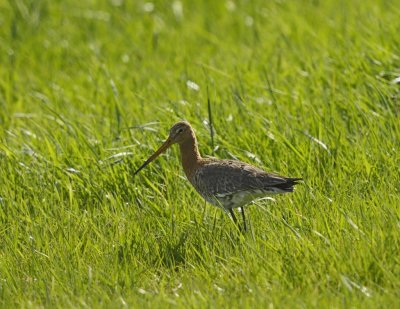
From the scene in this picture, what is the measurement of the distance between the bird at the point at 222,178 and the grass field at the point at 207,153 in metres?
0.14

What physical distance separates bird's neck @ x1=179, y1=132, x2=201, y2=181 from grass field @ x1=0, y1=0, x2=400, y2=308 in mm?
185

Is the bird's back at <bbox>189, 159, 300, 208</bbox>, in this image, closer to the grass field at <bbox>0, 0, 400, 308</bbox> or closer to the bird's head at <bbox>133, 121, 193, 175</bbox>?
the grass field at <bbox>0, 0, 400, 308</bbox>

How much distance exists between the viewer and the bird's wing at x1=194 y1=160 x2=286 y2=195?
21.5 ft

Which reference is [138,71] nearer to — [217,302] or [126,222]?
[126,222]

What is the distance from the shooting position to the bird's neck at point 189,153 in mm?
7332

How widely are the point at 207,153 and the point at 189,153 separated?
0.55 m

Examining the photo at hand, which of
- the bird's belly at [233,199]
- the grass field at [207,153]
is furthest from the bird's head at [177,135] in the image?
the bird's belly at [233,199]

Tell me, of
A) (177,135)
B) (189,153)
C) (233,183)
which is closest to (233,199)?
(233,183)

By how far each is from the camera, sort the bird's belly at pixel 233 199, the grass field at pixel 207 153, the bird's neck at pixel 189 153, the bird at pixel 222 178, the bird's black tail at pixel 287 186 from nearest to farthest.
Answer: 1. the grass field at pixel 207 153
2. the bird's black tail at pixel 287 186
3. the bird at pixel 222 178
4. the bird's belly at pixel 233 199
5. the bird's neck at pixel 189 153

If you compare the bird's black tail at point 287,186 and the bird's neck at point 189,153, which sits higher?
the bird's black tail at point 287,186

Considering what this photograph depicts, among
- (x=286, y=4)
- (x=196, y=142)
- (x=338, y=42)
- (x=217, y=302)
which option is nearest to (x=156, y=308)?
(x=217, y=302)

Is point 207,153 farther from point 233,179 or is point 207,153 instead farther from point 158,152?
point 233,179

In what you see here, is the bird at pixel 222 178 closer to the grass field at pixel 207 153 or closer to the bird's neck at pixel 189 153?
the bird's neck at pixel 189 153

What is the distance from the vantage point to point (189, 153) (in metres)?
7.38
